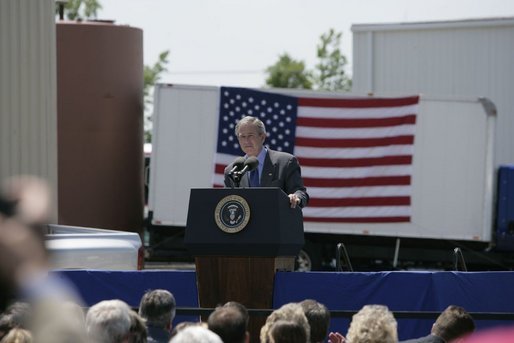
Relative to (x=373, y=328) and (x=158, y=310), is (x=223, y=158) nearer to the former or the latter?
(x=158, y=310)

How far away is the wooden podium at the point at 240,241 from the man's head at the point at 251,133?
66cm

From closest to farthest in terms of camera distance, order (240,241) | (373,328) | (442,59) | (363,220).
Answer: (373,328)
(240,241)
(363,220)
(442,59)

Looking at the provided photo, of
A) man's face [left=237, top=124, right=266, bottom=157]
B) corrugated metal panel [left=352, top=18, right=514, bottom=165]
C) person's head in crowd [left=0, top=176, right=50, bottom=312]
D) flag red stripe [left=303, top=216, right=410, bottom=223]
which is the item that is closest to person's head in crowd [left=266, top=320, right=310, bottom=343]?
person's head in crowd [left=0, top=176, right=50, bottom=312]

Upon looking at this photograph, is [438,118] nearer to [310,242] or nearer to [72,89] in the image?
[310,242]

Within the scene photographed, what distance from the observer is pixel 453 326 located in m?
6.63

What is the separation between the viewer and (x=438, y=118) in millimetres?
19625

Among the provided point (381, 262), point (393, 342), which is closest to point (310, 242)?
point (381, 262)

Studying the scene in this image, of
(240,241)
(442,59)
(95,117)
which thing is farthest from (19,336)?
(442,59)

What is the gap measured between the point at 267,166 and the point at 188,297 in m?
1.16

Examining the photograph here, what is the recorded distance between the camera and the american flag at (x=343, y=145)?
64.1ft

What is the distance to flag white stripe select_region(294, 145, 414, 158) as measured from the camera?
19547 millimetres

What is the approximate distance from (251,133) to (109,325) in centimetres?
280

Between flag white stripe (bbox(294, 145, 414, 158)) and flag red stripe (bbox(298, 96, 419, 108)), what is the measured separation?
2.50 feet

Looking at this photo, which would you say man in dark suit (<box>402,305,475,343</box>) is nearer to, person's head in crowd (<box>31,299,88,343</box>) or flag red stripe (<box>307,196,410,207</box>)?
person's head in crowd (<box>31,299,88,343</box>)
